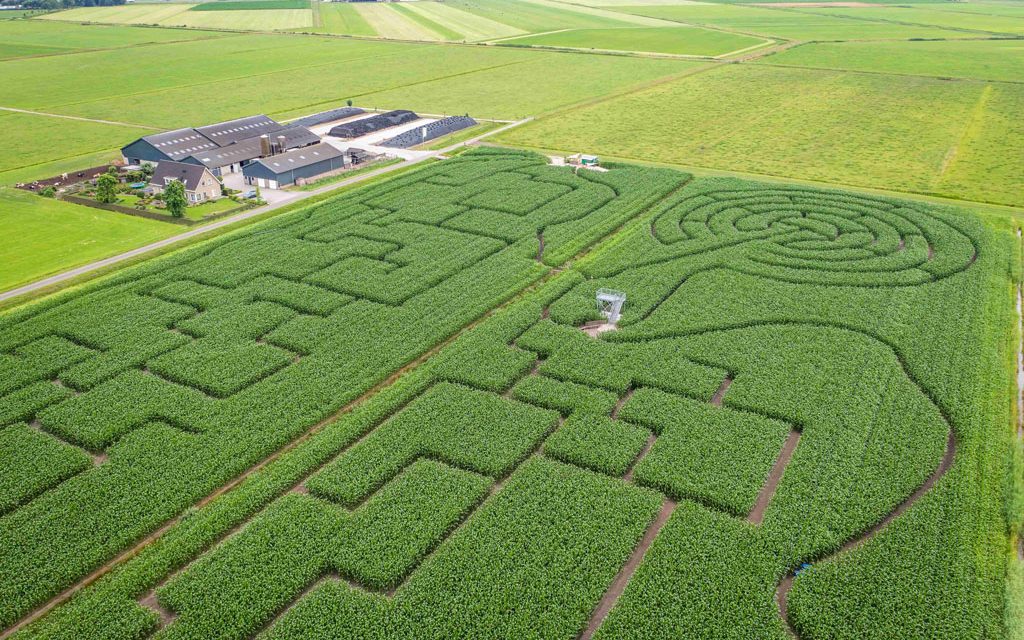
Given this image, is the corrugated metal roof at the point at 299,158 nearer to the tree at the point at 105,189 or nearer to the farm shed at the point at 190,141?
the farm shed at the point at 190,141

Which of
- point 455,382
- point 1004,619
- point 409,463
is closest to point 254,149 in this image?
point 455,382

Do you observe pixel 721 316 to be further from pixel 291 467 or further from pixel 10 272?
pixel 10 272

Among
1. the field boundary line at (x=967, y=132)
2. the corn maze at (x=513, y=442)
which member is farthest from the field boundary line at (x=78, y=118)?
the field boundary line at (x=967, y=132)

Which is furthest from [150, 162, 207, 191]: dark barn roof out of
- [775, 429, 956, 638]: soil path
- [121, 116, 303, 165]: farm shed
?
[775, 429, 956, 638]: soil path

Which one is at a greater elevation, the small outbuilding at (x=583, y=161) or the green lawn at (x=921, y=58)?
the green lawn at (x=921, y=58)

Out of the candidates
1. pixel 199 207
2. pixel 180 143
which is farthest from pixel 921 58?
pixel 199 207

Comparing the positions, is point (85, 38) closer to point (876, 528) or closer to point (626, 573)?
point (626, 573)

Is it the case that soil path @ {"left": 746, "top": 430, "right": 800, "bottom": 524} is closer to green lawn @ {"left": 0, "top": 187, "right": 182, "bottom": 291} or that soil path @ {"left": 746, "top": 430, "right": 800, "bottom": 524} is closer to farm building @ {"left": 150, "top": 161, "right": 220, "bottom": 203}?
green lawn @ {"left": 0, "top": 187, "right": 182, "bottom": 291}
